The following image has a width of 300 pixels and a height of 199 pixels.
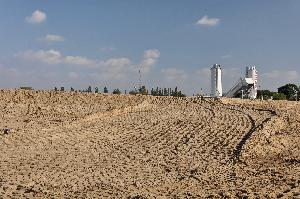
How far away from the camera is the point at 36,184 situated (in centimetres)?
1164

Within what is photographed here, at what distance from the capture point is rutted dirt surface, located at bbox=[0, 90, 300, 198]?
11.4m

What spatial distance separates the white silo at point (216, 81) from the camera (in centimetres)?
3756

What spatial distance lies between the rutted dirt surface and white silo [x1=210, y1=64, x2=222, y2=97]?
9.76 m

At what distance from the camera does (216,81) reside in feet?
123

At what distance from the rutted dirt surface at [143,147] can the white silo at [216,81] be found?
976 centimetres

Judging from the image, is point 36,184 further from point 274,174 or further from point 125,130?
point 125,130

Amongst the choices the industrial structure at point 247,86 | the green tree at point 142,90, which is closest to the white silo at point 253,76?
the industrial structure at point 247,86

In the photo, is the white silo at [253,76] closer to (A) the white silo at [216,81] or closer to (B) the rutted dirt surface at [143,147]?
(A) the white silo at [216,81]

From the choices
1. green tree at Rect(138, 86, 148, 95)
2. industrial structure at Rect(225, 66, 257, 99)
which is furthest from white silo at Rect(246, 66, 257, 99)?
green tree at Rect(138, 86, 148, 95)

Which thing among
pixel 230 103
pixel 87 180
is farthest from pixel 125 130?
pixel 230 103

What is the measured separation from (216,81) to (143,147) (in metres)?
21.7

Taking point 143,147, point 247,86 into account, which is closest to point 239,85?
point 247,86

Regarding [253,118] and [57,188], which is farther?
[253,118]

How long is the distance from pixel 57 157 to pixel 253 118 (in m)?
10.5
